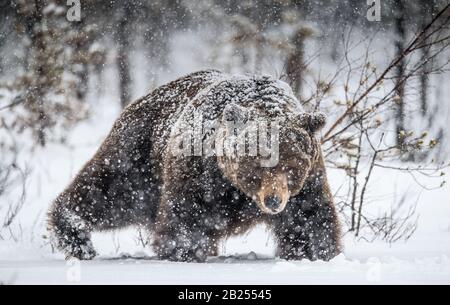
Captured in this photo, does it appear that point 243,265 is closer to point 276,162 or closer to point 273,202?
point 273,202

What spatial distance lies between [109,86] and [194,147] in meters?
15.0

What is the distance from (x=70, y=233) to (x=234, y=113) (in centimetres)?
221

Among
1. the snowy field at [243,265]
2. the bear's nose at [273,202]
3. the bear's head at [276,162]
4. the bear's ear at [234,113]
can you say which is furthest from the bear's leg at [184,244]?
the bear's ear at [234,113]

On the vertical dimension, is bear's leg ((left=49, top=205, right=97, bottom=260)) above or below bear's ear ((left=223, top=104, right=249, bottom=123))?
below

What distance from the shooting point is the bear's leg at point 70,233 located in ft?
17.5

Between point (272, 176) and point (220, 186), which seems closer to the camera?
point (272, 176)

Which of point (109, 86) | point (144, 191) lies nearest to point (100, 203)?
point (144, 191)

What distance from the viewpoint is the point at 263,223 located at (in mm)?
4734

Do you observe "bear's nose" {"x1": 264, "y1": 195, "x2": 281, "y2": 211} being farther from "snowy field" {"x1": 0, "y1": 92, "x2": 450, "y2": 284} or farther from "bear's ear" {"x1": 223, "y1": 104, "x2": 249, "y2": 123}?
"bear's ear" {"x1": 223, "y1": 104, "x2": 249, "y2": 123}

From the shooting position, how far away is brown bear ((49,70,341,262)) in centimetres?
419

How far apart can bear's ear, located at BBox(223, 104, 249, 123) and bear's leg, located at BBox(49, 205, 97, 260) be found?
2.01 m

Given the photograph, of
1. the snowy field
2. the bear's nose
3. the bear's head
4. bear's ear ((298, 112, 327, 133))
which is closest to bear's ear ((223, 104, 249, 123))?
the bear's head

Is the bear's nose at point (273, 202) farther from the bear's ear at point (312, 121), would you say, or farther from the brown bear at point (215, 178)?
the bear's ear at point (312, 121)

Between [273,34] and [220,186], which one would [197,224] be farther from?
[273,34]
